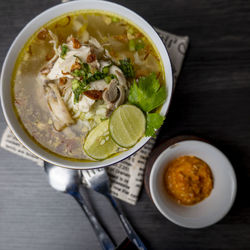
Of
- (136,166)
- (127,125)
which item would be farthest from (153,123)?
(136,166)

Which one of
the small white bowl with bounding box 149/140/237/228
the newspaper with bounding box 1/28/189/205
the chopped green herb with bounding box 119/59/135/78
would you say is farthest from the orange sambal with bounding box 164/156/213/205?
the chopped green herb with bounding box 119/59/135/78

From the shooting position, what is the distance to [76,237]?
1.92 metres

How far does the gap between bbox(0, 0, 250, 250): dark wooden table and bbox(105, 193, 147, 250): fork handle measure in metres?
0.05

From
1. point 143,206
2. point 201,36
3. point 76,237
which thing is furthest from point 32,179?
point 201,36

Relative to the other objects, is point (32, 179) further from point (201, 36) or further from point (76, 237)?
point (201, 36)

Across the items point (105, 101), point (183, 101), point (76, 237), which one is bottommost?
point (76, 237)

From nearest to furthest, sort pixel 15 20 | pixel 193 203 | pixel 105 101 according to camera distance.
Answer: pixel 105 101 → pixel 193 203 → pixel 15 20

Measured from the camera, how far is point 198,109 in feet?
6.13

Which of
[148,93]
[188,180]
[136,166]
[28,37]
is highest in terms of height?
[28,37]

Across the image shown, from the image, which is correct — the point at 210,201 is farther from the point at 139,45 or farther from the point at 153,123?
the point at 139,45

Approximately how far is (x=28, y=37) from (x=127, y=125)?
2.41 feet

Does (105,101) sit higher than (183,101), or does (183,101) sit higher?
(105,101)

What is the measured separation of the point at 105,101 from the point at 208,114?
719 millimetres

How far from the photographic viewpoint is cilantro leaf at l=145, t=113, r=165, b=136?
1470 millimetres
